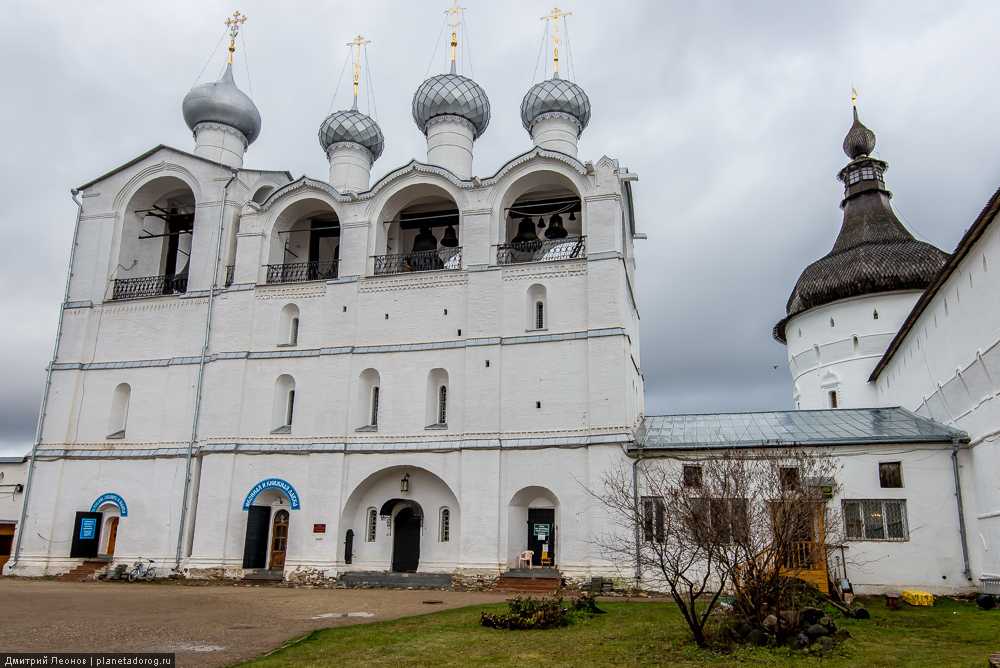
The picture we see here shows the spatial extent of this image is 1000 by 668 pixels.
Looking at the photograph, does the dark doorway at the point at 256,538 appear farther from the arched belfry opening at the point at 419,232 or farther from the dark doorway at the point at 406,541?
the arched belfry opening at the point at 419,232

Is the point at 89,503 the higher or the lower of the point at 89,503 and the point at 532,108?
the lower

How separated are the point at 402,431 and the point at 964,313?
44.3ft

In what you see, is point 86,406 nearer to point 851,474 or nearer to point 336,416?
point 336,416

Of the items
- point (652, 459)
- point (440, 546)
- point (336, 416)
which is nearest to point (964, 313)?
point (652, 459)

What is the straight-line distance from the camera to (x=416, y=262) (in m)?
24.0

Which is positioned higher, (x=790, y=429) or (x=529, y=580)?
(x=790, y=429)

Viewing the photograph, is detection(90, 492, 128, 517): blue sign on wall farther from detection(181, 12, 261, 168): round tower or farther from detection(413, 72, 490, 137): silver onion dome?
detection(413, 72, 490, 137): silver onion dome

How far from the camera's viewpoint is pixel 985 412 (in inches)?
633

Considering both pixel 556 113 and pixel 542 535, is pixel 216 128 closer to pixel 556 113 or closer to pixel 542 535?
pixel 556 113

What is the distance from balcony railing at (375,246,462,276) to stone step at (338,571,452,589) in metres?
8.38

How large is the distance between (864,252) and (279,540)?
21.3 meters

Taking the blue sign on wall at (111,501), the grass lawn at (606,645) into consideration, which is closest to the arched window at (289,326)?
the blue sign on wall at (111,501)

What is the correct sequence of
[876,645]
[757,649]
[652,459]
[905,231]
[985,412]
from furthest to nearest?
[905,231]
[652,459]
[985,412]
[876,645]
[757,649]

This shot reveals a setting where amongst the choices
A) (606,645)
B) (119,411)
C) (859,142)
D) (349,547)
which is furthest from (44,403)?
(859,142)
